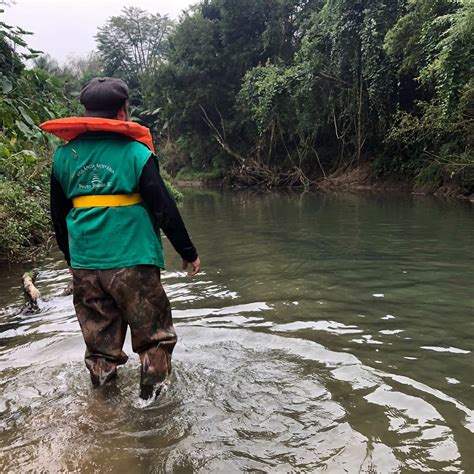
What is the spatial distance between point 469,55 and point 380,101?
6.34 m

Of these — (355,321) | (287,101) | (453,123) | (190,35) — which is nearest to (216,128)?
(190,35)

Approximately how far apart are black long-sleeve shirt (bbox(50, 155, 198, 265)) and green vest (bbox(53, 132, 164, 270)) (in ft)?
0.15

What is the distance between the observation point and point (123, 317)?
9.40 ft

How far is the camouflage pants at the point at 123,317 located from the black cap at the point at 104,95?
0.92m

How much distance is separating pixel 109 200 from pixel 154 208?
0.81ft

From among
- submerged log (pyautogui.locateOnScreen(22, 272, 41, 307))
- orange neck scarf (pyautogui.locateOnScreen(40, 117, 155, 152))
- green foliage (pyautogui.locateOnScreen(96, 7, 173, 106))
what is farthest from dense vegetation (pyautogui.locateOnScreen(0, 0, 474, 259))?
green foliage (pyautogui.locateOnScreen(96, 7, 173, 106))

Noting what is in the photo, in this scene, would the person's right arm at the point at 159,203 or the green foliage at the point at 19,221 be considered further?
the green foliage at the point at 19,221

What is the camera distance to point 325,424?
2.53 metres

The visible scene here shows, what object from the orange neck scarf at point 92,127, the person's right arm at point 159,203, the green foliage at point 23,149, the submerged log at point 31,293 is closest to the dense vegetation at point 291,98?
the green foliage at point 23,149

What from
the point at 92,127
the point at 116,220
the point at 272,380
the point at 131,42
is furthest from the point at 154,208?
the point at 131,42

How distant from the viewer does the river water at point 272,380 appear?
2299 mm

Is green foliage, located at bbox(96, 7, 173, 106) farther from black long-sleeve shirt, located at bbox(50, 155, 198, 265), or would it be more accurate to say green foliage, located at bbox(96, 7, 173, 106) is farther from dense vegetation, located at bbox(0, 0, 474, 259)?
black long-sleeve shirt, located at bbox(50, 155, 198, 265)

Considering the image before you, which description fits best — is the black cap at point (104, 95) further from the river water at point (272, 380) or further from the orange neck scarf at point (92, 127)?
the river water at point (272, 380)

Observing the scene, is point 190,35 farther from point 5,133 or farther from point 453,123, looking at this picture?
point 5,133
